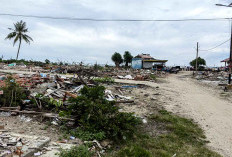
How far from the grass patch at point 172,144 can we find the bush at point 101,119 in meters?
0.34

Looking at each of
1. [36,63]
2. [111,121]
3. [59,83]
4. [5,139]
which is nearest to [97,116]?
[111,121]

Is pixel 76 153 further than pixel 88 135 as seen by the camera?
No

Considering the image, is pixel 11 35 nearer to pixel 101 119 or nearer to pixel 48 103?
pixel 48 103

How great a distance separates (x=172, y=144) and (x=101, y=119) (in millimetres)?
1849

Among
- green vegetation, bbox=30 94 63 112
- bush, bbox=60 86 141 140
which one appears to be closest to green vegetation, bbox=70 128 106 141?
bush, bbox=60 86 141 140

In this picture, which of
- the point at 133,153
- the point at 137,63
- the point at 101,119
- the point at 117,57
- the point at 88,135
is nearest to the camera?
the point at 133,153

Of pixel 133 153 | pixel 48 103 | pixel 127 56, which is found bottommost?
pixel 133 153

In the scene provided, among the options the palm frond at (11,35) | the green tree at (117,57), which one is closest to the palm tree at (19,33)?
the palm frond at (11,35)

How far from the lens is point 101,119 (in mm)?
4211

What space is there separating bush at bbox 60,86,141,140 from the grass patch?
0.34 meters

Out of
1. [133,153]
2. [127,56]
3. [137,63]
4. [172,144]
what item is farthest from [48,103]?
[127,56]

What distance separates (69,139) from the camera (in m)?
3.91

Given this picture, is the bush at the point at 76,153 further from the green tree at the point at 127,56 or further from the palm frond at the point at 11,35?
the green tree at the point at 127,56

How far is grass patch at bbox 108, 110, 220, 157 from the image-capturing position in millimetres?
3479
